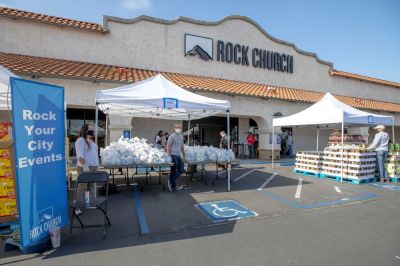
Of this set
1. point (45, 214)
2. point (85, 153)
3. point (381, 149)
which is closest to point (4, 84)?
point (85, 153)

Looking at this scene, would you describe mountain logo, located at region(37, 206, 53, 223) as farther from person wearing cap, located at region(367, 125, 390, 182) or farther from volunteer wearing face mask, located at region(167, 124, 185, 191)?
person wearing cap, located at region(367, 125, 390, 182)

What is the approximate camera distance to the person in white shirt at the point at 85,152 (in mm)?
5430

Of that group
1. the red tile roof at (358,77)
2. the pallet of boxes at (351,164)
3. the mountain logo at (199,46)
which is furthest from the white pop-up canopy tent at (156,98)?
the red tile roof at (358,77)

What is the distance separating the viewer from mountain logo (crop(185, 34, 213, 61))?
15.9m

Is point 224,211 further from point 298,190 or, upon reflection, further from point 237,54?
point 237,54

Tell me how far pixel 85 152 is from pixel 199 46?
12.5m

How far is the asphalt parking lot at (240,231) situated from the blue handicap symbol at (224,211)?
21mm

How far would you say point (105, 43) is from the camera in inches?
556

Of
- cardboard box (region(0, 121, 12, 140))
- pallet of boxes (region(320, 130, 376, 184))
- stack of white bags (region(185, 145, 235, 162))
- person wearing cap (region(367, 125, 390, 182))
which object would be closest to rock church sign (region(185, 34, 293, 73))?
stack of white bags (region(185, 145, 235, 162))

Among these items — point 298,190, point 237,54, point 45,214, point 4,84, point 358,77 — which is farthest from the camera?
point 358,77

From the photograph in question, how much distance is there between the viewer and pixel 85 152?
18.1 ft

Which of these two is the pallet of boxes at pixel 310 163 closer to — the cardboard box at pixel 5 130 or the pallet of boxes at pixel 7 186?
the pallet of boxes at pixel 7 186

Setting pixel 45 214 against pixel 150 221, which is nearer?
pixel 45 214

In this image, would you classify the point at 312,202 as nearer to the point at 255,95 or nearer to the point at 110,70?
the point at 255,95
